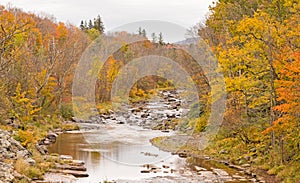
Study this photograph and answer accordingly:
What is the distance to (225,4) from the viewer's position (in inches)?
1054

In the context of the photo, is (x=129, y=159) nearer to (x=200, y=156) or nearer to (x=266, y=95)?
(x=200, y=156)

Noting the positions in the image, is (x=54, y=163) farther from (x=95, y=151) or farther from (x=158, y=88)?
(x=158, y=88)

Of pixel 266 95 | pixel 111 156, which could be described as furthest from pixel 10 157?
pixel 266 95

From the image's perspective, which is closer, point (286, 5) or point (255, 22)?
point (255, 22)

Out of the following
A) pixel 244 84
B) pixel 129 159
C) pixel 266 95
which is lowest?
pixel 129 159

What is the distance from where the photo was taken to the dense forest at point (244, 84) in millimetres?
15578

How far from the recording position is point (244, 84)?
18.6m

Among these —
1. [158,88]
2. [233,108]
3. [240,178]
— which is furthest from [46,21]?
[240,178]

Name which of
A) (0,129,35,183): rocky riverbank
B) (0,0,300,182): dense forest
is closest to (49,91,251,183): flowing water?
(0,0,300,182): dense forest

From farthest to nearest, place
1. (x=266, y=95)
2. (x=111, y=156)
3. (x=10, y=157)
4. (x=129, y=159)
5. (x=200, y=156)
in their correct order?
1. (x=200, y=156)
2. (x=111, y=156)
3. (x=129, y=159)
4. (x=266, y=95)
5. (x=10, y=157)

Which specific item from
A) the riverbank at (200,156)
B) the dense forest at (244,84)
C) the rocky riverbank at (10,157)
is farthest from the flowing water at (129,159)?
the rocky riverbank at (10,157)

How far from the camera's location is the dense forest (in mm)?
15578

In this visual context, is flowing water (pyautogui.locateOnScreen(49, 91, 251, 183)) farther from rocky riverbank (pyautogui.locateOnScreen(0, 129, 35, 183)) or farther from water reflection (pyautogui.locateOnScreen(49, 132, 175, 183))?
rocky riverbank (pyautogui.locateOnScreen(0, 129, 35, 183))

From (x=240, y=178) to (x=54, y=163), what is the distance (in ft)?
26.4
